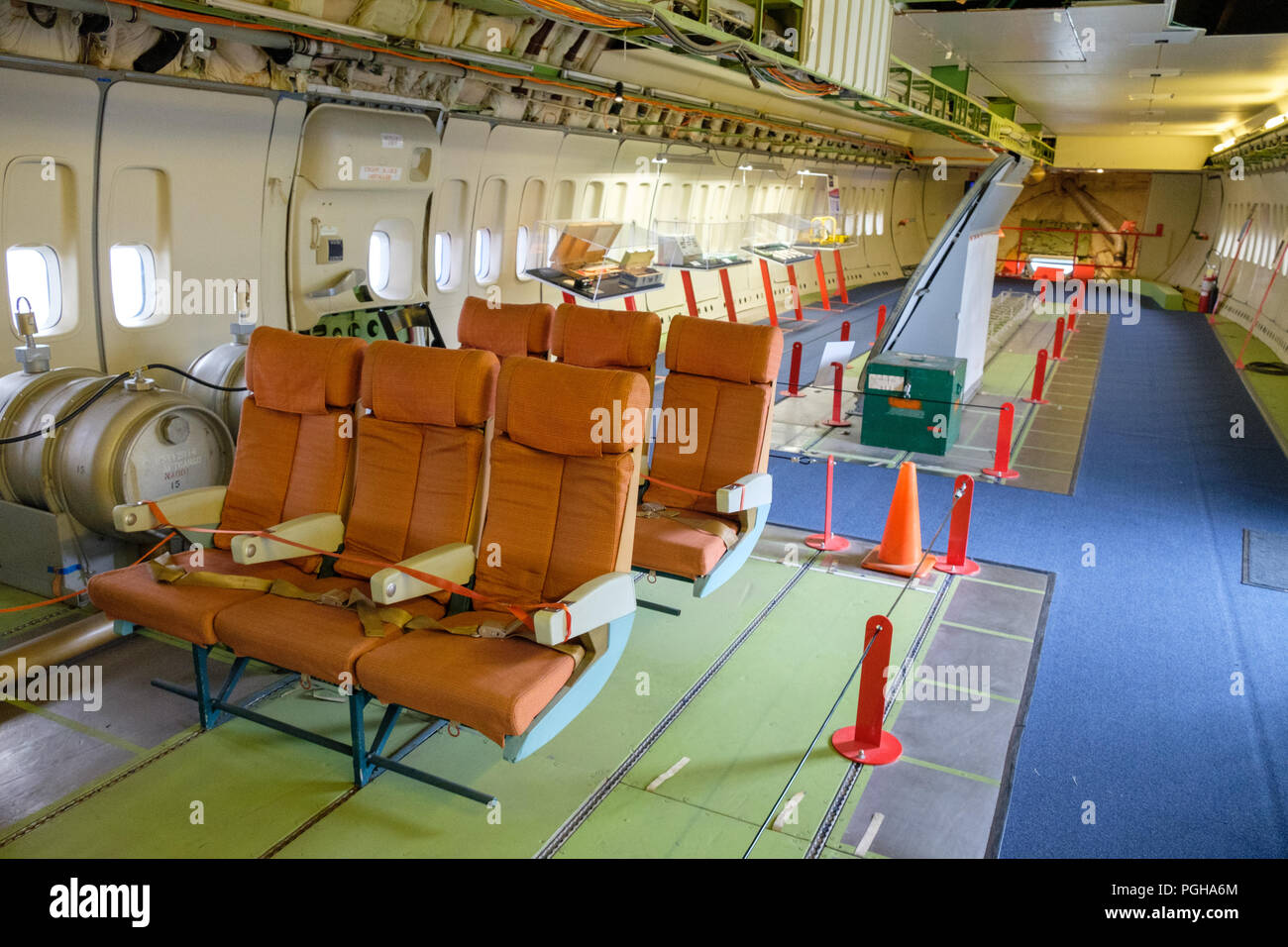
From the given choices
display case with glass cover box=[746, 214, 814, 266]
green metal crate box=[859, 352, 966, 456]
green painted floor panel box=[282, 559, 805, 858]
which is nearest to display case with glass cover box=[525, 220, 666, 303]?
green metal crate box=[859, 352, 966, 456]

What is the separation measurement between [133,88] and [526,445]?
407 cm

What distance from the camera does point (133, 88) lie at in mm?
6293

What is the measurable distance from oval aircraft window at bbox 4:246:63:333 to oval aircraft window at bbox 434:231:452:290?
4531 millimetres

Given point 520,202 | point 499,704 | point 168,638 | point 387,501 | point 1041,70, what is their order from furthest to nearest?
point 1041,70 → point 520,202 → point 168,638 → point 387,501 → point 499,704

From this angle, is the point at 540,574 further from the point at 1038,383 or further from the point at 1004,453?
the point at 1038,383

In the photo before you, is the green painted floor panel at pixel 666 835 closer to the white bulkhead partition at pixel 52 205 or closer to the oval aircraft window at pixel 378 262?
the white bulkhead partition at pixel 52 205

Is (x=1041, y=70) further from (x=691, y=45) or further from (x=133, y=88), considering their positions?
(x=133, y=88)

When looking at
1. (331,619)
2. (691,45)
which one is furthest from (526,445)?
(691,45)

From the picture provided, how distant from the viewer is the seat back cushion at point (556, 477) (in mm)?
4242

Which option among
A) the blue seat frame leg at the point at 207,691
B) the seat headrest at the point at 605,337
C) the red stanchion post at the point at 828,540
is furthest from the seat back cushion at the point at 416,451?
the red stanchion post at the point at 828,540

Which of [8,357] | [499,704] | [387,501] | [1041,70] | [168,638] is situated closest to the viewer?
[499,704]

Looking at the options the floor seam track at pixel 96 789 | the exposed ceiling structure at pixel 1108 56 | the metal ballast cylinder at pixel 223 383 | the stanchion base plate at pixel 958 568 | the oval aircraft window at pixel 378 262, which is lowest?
the floor seam track at pixel 96 789

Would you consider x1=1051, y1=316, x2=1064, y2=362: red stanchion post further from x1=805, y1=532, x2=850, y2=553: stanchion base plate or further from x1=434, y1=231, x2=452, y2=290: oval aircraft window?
x1=434, y1=231, x2=452, y2=290: oval aircraft window

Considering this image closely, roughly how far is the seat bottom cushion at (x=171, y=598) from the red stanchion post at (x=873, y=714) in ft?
9.00
